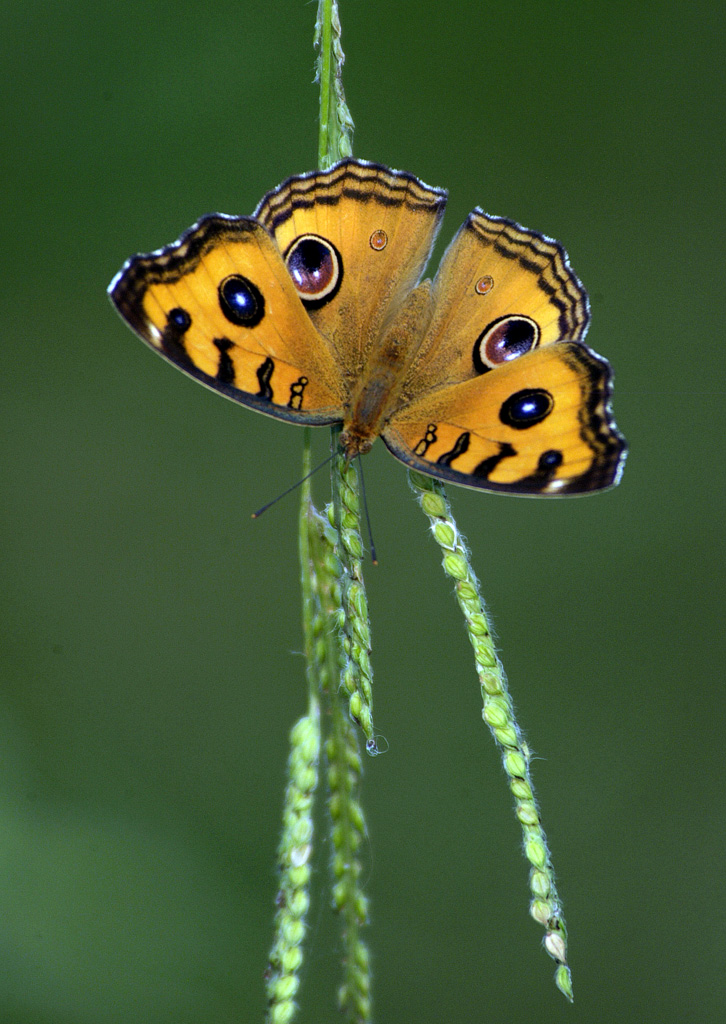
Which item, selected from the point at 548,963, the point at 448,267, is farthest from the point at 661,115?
the point at 548,963

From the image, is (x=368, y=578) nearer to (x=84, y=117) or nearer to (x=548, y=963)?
(x=548, y=963)

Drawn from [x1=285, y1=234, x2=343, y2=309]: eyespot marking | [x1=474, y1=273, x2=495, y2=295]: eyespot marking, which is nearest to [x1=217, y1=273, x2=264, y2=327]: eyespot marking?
[x1=285, y1=234, x2=343, y2=309]: eyespot marking

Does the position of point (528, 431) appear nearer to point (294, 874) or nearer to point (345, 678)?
point (345, 678)

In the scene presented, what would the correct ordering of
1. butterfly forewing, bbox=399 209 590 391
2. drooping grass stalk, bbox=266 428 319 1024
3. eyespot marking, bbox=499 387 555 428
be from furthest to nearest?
butterfly forewing, bbox=399 209 590 391 → eyespot marking, bbox=499 387 555 428 → drooping grass stalk, bbox=266 428 319 1024

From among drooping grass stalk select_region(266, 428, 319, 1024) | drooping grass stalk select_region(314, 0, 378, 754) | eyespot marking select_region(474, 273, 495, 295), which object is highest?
eyespot marking select_region(474, 273, 495, 295)

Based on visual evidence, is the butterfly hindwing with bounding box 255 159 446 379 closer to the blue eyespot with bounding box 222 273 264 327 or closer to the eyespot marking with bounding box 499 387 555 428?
the blue eyespot with bounding box 222 273 264 327

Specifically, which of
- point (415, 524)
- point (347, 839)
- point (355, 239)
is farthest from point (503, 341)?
point (415, 524)
